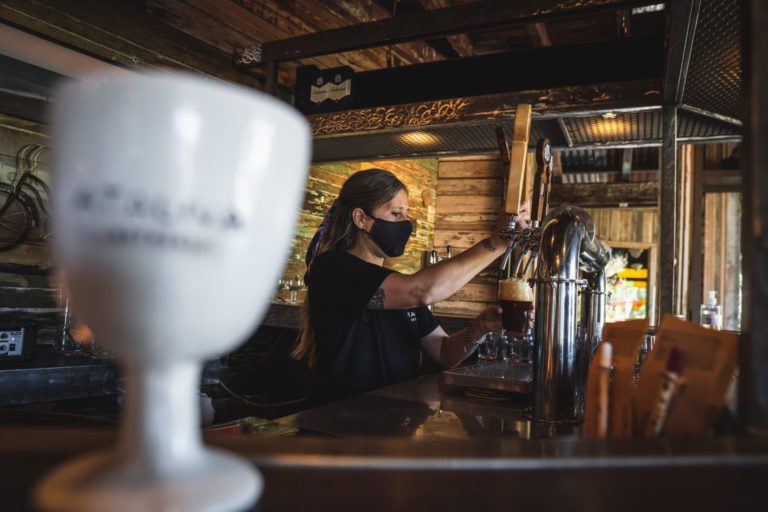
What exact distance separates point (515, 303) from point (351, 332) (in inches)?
38.3

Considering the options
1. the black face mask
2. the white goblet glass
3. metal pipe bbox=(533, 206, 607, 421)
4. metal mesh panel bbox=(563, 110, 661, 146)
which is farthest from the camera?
metal mesh panel bbox=(563, 110, 661, 146)

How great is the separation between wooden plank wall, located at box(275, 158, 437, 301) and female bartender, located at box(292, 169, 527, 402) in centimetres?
238

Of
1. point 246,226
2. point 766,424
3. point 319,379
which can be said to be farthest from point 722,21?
point 319,379

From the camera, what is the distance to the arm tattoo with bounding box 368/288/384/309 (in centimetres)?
210

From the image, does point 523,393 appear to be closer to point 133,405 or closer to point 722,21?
point 722,21

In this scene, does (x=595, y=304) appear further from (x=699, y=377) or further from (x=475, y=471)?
(x=475, y=471)

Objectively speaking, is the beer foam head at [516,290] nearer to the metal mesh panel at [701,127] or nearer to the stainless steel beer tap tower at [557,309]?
the stainless steel beer tap tower at [557,309]

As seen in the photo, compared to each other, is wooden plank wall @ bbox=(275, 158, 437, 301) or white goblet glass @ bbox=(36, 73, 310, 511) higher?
wooden plank wall @ bbox=(275, 158, 437, 301)

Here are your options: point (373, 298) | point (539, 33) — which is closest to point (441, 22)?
point (373, 298)

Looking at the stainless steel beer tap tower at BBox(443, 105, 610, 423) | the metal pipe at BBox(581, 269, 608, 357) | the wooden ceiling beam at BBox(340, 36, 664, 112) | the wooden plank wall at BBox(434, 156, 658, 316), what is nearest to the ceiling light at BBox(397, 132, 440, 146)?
the wooden ceiling beam at BBox(340, 36, 664, 112)

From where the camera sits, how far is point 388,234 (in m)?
2.40

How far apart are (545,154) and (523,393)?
2.22ft

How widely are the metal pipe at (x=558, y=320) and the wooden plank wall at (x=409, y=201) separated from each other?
12.6 feet

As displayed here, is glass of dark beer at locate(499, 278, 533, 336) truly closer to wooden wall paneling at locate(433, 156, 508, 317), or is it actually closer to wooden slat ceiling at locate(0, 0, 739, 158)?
wooden slat ceiling at locate(0, 0, 739, 158)
